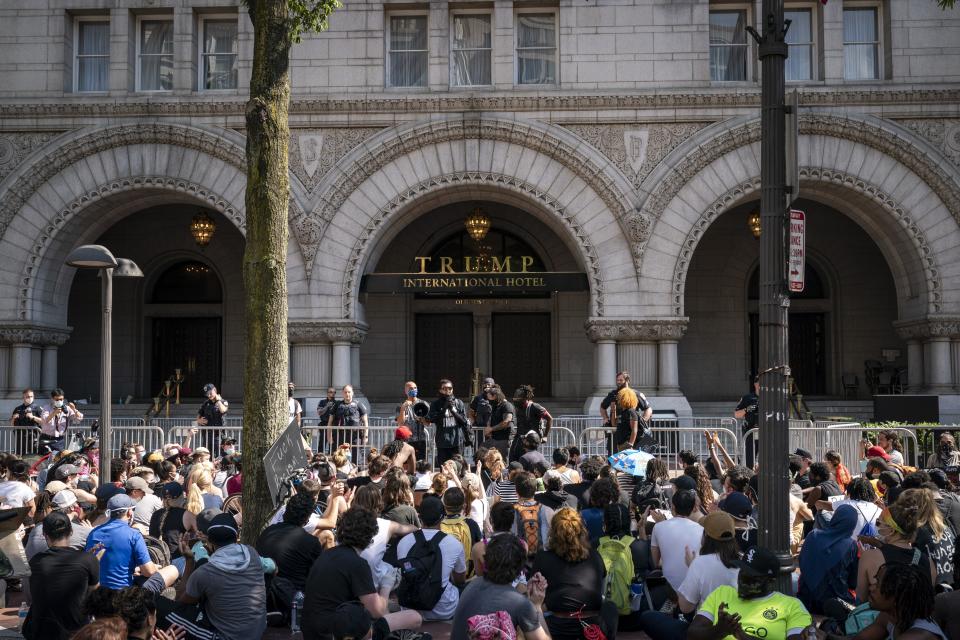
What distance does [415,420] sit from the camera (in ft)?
57.1

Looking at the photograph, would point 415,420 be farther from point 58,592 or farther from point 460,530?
point 58,592

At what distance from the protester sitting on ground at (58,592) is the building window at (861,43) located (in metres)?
20.0

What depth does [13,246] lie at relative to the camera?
22094 millimetres

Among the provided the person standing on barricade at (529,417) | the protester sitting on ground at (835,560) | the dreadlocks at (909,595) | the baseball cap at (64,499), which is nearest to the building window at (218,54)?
the person standing on barricade at (529,417)

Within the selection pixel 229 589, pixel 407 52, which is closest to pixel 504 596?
pixel 229 589

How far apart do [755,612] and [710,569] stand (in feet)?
2.89

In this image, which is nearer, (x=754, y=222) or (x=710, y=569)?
(x=710, y=569)

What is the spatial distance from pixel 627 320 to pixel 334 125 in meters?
8.09

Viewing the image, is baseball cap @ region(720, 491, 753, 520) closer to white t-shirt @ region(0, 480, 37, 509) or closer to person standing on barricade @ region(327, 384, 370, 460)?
white t-shirt @ region(0, 480, 37, 509)

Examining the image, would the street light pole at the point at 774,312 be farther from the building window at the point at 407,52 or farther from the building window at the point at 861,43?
the building window at the point at 861,43

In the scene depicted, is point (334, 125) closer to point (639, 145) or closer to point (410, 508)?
point (639, 145)

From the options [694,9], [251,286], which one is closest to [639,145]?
[694,9]

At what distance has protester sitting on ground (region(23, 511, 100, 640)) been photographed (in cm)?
746

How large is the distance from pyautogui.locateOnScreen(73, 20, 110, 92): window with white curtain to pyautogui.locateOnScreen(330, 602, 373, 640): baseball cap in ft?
63.0
